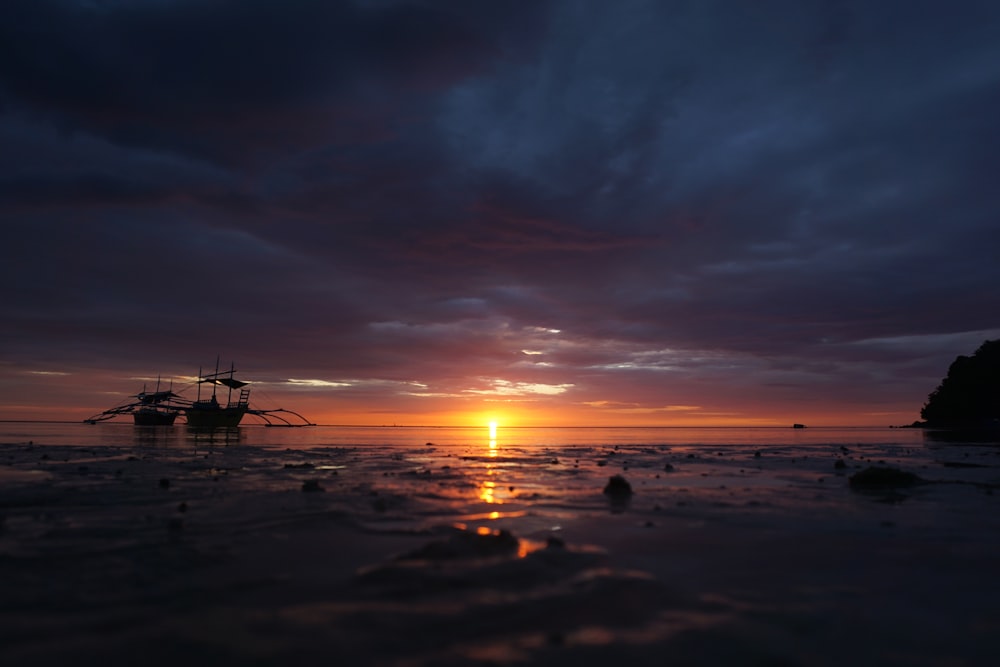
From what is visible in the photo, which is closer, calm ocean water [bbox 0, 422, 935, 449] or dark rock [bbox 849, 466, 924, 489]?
dark rock [bbox 849, 466, 924, 489]

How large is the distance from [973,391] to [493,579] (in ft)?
626

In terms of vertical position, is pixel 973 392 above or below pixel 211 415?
above

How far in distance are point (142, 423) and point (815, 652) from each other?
22854 cm

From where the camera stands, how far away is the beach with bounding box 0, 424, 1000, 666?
534 cm

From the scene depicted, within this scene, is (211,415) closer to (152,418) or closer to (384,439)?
(152,418)

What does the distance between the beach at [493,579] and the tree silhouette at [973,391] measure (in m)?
169

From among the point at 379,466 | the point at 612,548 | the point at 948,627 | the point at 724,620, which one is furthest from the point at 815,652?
the point at 379,466

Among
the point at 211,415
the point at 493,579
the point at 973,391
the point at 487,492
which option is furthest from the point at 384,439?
the point at 973,391

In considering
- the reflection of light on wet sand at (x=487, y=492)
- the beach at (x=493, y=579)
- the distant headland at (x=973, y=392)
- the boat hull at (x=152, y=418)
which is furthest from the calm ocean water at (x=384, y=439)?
the boat hull at (x=152, y=418)

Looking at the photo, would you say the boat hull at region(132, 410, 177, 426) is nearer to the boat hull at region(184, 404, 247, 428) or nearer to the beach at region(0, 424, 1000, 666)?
the boat hull at region(184, 404, 247, 428)

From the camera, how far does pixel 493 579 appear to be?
750cm

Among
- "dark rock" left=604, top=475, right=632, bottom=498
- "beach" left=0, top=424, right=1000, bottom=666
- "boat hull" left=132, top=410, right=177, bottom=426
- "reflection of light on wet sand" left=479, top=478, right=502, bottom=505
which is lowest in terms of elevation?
"beach" left=0, top=424, right=1000, bottom=666

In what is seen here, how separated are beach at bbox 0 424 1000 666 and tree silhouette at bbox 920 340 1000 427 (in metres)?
169

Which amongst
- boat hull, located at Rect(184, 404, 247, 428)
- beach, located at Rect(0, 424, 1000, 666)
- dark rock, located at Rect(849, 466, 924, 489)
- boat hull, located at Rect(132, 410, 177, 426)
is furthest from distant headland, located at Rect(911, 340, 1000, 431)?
boat hull, located at Rect(132, 410, 177, 426)
